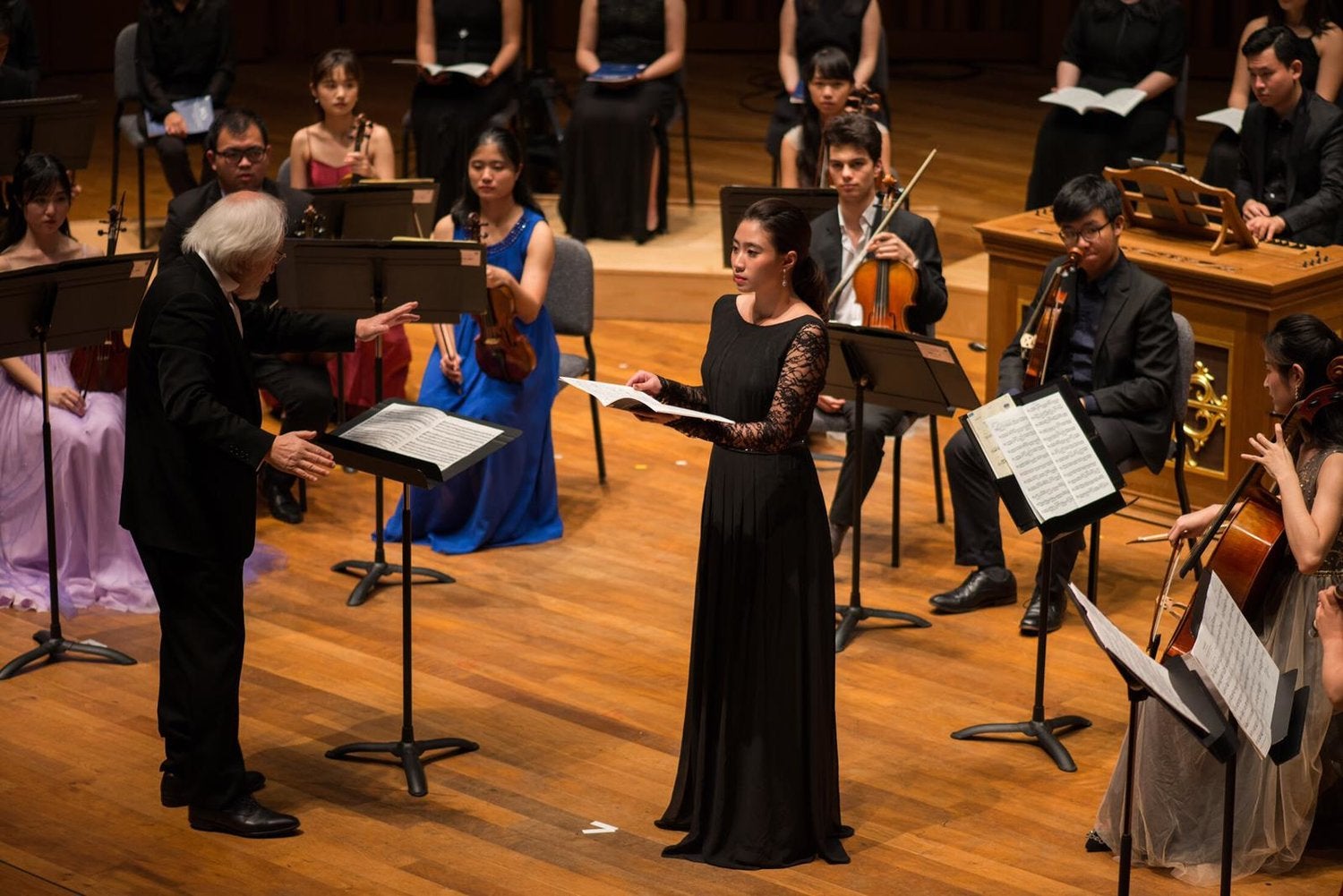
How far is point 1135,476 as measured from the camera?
19.2 feet

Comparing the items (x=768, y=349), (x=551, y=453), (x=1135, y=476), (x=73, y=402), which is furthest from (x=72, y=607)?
(x=1135, y=476)

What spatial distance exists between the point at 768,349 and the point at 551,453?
84.8 inches

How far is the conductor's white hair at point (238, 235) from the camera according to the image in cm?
369

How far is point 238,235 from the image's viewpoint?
369 cm

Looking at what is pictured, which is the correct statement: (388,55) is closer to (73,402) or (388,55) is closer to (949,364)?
(73,402)

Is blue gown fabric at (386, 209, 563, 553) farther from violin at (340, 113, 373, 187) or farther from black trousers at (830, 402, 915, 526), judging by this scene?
violin at (340, 113, 373, 187)

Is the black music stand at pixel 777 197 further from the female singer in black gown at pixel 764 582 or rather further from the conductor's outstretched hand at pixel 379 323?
the female singer in black gown at pixel 764 582

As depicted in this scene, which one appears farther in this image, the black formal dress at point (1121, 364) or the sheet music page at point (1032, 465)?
the black formal dress at point (1121, 364)

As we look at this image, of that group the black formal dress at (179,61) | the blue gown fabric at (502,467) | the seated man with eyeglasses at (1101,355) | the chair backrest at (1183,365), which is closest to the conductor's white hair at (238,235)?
the blue gown fabric at (502,467)

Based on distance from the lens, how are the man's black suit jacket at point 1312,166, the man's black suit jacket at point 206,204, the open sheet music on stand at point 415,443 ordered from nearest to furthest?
the open sheet music on stand at point 415,443 < the man's black suit jacket at point 206,204 < the man's black suit jacket at point 1312,166

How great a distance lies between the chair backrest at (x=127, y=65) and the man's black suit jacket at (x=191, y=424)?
418 centimetres

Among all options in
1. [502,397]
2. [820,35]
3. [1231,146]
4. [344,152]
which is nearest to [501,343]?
[502,397]

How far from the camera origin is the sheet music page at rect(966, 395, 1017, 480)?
4.04 meters

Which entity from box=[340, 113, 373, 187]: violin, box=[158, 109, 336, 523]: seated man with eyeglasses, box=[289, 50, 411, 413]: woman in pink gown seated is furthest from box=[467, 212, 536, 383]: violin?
box=[340, 113, 373, 187]: violin
